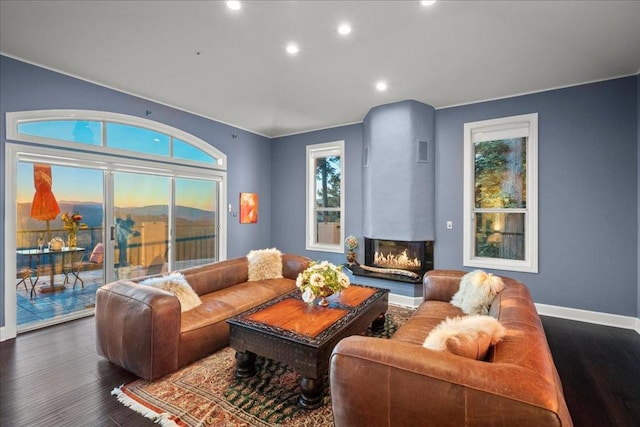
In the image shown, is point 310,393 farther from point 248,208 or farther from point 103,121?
point 248,208

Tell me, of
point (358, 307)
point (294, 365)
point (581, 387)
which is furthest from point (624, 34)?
point (294, 365)

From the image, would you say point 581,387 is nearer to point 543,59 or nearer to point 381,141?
point 543,59

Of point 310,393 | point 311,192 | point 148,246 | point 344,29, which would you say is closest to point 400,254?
point 311,192

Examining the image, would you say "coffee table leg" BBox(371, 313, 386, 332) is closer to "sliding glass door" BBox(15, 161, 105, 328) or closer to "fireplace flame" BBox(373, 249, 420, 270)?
"fireplace flame" BBox(373, 249, 420, 270)

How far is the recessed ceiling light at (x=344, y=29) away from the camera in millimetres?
2590

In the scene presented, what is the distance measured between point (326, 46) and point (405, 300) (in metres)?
3.63

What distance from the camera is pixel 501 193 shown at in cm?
436

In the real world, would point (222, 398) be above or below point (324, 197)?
below

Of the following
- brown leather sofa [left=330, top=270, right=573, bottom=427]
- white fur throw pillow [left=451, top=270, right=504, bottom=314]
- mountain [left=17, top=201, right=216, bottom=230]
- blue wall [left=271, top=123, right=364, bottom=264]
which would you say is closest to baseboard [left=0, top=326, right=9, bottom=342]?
Result: mountain [left=17, top=201, right=216, bottom=230]

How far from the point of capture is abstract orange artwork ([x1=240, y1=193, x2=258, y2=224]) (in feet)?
19.1

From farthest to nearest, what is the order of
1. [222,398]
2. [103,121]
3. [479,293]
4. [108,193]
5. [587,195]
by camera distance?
Answer: 1. [108,193]
2. [103,121]
3. [587,195]
4. [479,293]
5. [222,398]

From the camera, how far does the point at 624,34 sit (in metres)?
2.68

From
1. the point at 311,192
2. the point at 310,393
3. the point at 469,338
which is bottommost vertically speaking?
the point at 310,393

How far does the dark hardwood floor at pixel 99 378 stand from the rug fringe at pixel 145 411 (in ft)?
0.10
